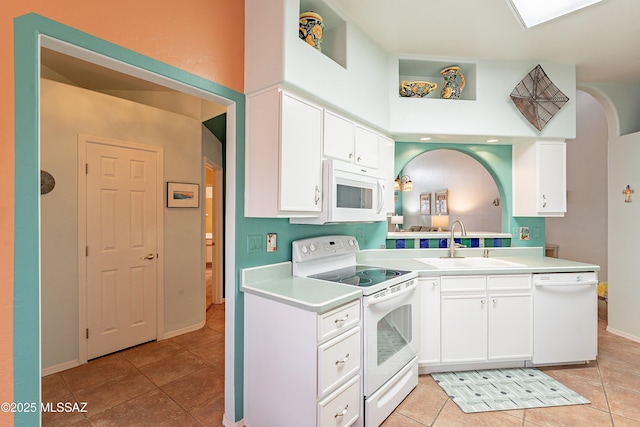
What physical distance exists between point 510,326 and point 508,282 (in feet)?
1.18

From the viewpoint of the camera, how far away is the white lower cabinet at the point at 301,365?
1.54 metres

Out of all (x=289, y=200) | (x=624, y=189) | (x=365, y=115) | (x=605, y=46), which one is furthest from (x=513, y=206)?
(x=289, y=200)

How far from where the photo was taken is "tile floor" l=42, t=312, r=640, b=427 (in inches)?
76.2

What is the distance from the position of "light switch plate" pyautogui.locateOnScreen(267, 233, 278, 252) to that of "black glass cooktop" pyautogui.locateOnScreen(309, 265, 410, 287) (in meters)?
0.38

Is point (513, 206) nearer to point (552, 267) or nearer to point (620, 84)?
point (552, 267)

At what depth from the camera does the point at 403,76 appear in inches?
121

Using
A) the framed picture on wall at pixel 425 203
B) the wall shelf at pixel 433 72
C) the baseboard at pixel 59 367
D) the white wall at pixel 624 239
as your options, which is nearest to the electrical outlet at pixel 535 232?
the white wall at pixel 624 239

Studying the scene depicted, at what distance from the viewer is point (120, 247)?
296 cm

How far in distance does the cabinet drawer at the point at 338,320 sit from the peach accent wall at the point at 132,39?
127 centimetres

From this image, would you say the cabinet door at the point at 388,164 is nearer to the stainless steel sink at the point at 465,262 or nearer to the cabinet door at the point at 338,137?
the cabinet door at the point at 338,137

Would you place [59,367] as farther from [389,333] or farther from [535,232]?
[535,232]

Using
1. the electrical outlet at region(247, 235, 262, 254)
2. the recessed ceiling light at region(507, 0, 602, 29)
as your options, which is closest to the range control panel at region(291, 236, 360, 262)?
the electrical outlet at region(247, 235, 262, 254)

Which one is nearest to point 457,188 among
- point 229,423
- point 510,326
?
point 510,326

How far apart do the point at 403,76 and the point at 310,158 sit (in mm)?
1781
